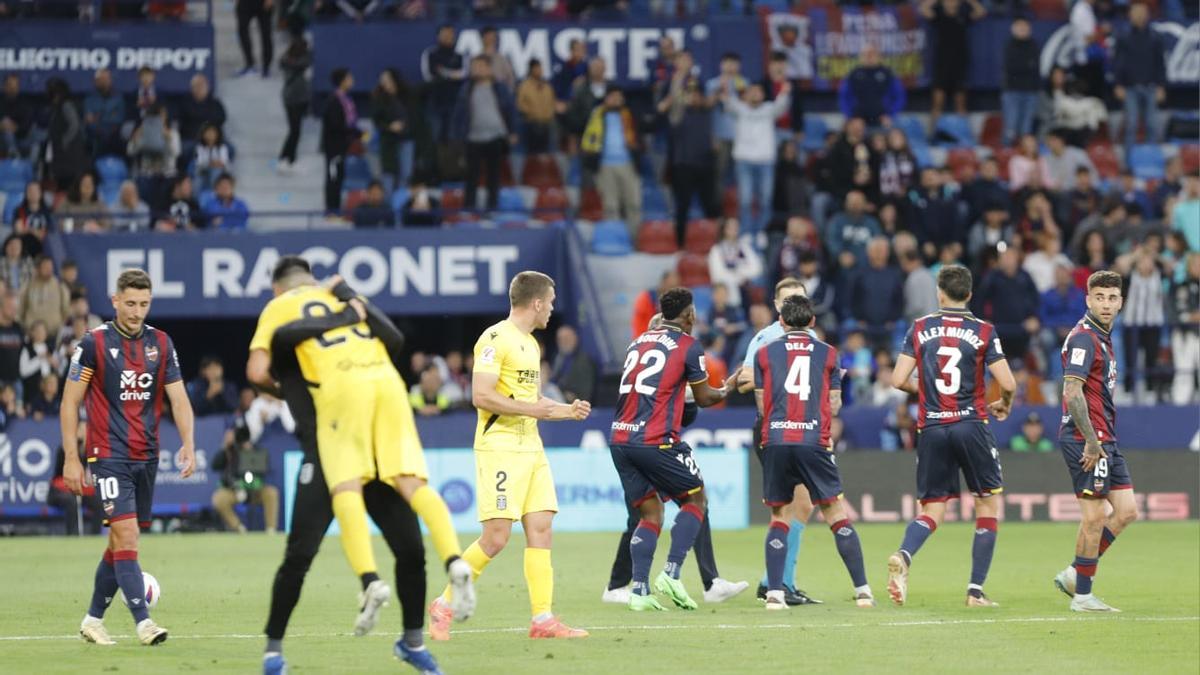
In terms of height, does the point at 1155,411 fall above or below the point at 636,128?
below

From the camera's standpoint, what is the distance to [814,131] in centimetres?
3194

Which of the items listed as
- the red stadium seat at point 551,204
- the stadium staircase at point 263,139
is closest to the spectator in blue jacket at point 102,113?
the stadium staircase at point 263,139

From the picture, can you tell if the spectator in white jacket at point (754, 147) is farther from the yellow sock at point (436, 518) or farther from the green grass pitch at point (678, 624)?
the yellow sock at point (436, 518)

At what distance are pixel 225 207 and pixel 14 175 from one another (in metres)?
3.79

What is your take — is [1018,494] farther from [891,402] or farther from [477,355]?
[477,355]

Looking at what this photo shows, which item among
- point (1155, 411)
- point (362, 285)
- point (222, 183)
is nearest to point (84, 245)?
point (222, 183)

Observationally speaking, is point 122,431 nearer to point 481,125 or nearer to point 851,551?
point 851,551

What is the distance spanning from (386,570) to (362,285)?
31.7 feet

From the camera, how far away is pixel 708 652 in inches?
431

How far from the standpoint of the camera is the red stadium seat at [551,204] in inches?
1110

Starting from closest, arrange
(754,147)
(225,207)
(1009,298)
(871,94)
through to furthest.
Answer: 1. (1009,298)
2. (225,207)
3. (754,147)
4. (871,94)

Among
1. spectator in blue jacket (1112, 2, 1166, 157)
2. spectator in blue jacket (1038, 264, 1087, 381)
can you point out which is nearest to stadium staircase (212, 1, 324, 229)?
spectator in blue jacket (1038, 264, 1087, 381)

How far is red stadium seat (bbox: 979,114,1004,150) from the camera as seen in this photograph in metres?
32.0

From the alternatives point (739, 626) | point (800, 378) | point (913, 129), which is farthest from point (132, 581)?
point (913, 129)
